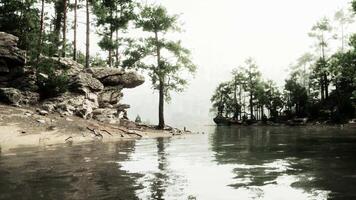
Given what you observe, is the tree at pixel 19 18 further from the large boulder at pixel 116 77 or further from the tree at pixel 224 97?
the tree at pixel 224 97

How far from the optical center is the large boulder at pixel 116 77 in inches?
1354

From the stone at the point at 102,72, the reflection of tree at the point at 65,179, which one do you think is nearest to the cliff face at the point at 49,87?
the stone at the point at 102,72

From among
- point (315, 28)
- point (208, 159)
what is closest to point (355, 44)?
point (208, 159)

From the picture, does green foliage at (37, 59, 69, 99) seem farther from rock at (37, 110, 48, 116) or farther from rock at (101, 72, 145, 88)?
rock at (101, 72, 145, 88)

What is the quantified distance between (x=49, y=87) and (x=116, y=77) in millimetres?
8675

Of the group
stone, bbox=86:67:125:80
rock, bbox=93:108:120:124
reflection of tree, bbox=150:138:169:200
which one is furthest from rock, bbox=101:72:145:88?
reflection of tree, bbox=150:138:169:200

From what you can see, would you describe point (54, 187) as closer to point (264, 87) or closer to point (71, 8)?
point (71, 8)

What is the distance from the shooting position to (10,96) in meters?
26.1

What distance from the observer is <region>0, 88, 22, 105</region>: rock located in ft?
85.0

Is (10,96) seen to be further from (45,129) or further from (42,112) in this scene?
(45,129)

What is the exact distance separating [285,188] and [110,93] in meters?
28.8

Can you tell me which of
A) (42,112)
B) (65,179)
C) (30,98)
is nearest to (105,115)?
(30,98)

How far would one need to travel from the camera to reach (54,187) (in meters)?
8.38

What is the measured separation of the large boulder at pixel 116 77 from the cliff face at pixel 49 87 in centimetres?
89
